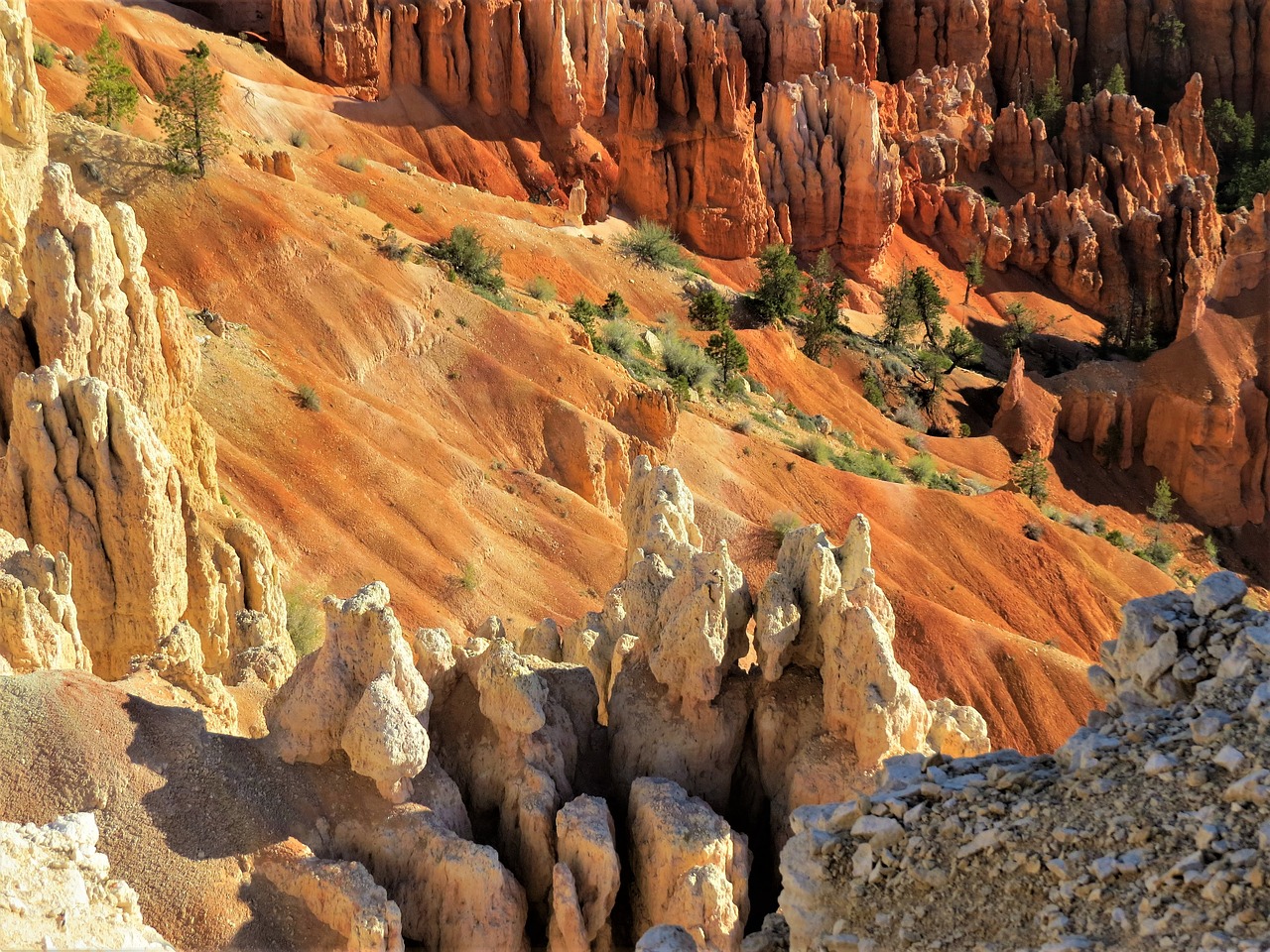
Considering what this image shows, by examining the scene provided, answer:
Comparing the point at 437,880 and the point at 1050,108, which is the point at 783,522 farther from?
the point at 1050,108

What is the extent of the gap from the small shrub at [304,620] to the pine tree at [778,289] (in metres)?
35.4

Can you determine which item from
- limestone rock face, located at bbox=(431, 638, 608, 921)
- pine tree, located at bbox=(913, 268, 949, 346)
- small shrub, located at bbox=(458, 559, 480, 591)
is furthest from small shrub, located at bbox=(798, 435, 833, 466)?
limestone rock face, located at bbox=(431, 638, 608, 921)

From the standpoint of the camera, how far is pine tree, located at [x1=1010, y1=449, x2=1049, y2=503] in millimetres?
52625

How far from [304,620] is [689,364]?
82.0ft

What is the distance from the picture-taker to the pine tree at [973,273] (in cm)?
7269

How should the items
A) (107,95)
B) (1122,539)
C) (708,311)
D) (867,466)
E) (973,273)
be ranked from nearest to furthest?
(107,95)
(867,466)
(1122,539)
(708,311)
(973,273)

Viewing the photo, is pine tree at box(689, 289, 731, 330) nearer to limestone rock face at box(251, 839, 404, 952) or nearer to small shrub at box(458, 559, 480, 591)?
small shrub at box(458, 559, 480, 591)

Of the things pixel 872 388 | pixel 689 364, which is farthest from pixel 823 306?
pixel 689 364

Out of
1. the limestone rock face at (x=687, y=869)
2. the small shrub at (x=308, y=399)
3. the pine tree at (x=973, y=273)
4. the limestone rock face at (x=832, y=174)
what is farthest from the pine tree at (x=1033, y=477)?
the limestone rock face at (x=687, y=869)

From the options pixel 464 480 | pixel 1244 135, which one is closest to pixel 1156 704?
pixel 464 480

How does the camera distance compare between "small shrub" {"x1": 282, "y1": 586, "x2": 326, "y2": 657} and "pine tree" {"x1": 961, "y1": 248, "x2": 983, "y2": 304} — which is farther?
"pine tree" {"x1": 961, "y1": 248, "x2": 983, "y2": 304}

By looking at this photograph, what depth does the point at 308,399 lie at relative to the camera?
1203 inches

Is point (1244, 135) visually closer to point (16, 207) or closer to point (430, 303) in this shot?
point (430, 303)

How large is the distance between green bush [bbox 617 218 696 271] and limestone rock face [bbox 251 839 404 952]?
47501mm
